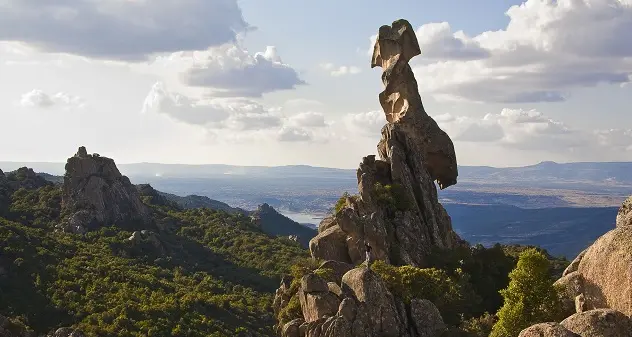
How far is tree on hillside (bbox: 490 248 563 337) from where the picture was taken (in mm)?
26594

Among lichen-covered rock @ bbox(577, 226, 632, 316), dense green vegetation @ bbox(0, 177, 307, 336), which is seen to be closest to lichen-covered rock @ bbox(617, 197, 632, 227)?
lichen-covered rock @ bbox(577, 226, 632, 316)

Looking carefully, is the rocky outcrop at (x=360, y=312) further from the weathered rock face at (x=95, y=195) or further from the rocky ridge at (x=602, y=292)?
the weathered rock face at (x=95, y=195)

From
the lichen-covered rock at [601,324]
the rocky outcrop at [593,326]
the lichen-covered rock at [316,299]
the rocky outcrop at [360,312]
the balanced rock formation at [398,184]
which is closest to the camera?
the rocky outcrop at [593,326]

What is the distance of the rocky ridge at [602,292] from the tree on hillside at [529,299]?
0.93 meters

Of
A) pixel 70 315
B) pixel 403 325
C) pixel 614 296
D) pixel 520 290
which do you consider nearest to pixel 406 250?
pixel 403 325

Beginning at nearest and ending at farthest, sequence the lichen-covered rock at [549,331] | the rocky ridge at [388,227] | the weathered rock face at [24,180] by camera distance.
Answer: the lichen-covered rock at [549,331] → the rocky ridge at [388,227] → the weathered rock face at [24,180]

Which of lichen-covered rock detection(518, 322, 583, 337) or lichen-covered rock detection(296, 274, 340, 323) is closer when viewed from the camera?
lichen-covered rock detection(518, 322, 583, 337)

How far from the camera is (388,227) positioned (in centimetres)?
4831

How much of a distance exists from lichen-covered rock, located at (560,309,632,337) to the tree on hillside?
622 centimetres

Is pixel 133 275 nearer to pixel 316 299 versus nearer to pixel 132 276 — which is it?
pixel 132 276

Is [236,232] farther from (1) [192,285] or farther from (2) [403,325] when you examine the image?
(2) [403,325]

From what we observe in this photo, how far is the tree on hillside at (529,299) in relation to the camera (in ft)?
87.2

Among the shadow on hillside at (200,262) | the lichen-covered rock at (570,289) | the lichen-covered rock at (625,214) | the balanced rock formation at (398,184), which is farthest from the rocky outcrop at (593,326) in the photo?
the shadow on hillside at (200,262)

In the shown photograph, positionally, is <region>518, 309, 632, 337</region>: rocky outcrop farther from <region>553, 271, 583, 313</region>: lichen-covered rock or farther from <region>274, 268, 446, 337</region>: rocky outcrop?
<region>274, 268, 446, 337</region>: rocky outcrop
